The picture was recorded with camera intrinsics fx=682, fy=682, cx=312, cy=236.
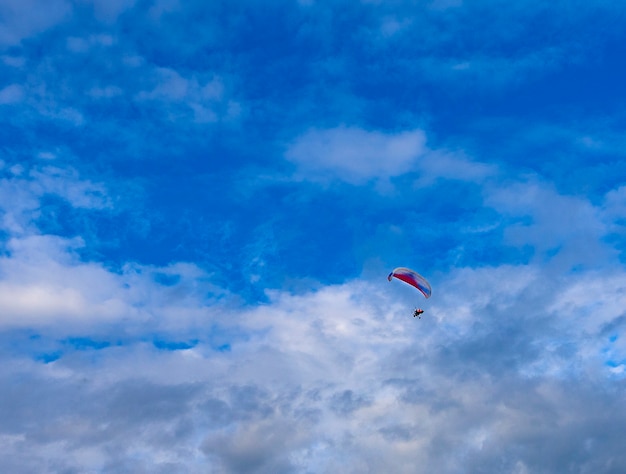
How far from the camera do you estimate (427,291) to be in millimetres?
180875

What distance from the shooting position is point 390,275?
6831 inches

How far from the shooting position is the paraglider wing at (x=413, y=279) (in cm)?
17975

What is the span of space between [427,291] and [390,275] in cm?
1376

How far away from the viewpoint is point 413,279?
592 feet

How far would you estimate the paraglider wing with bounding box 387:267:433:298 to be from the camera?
17975 centimetres
